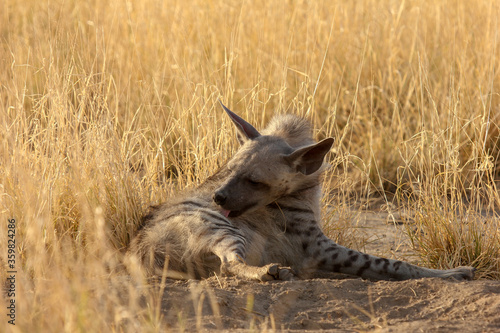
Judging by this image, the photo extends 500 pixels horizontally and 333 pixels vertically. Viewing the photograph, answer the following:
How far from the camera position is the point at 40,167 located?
15.2 feet

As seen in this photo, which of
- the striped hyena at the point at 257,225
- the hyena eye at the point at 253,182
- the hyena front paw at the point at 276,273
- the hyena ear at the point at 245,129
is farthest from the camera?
the hyena ear at the point at 245,129

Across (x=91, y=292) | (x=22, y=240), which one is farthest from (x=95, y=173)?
(x=91, y=292)

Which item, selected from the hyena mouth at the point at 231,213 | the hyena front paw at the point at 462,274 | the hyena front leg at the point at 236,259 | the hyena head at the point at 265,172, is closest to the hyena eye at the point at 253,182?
the hyena head at the point at 265,172

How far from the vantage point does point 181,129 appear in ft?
17.2

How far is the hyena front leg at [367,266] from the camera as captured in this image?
4039mm

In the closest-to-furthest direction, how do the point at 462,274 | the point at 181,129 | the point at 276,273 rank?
1. the point at 276,273
2. the point at 462,274
3. the point at 181,129

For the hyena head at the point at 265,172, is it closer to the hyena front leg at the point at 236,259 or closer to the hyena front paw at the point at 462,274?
the hyena front leg at the point at 236,259

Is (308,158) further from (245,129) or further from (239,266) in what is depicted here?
(239,266)

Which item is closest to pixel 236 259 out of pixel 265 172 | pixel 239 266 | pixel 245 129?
pixel 239 266

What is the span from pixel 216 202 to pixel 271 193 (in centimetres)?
39

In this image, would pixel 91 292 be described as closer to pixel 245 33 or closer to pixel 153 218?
pixel 153 218

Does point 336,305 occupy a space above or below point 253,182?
below

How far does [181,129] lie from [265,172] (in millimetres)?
1231

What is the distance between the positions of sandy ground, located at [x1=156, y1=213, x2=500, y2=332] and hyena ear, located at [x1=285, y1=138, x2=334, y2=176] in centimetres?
86
